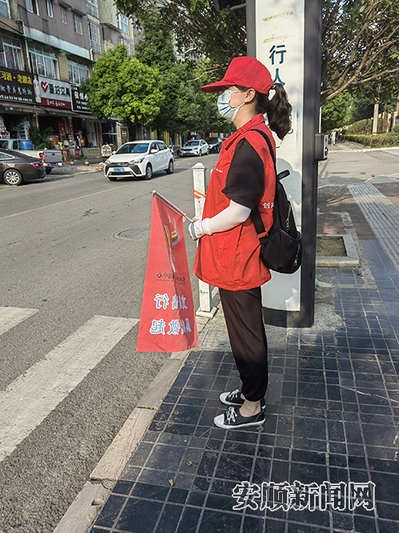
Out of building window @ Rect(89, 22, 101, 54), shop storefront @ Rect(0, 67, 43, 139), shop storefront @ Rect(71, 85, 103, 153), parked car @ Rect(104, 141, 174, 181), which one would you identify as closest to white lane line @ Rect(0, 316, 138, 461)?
parked car @ Rect(104, 141, 174, 181)

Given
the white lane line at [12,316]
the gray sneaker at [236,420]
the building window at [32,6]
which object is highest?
the building window at [32,6]

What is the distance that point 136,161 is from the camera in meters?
17.8

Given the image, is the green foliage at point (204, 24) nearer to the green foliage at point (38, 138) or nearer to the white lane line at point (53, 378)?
the white lane line at point (53, 378)

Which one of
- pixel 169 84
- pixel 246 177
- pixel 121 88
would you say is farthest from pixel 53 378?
pixel 169 84

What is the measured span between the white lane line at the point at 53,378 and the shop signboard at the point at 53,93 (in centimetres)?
2815

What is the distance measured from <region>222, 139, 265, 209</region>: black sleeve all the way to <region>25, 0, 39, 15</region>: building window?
1290 inches

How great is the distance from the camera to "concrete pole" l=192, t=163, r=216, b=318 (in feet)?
14.1

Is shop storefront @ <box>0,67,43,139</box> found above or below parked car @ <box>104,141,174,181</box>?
above

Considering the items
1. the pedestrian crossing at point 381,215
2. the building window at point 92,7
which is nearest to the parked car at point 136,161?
the pedestrian crossing at point 381,215

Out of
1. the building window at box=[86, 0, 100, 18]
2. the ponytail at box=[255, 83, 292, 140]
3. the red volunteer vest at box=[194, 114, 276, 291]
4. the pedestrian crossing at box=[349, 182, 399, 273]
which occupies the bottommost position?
the pedestrian crossing at box=[349, 182, 399, 273]

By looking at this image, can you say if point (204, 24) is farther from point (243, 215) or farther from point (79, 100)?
point (79, 100)

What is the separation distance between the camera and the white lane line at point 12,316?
457 centimetres

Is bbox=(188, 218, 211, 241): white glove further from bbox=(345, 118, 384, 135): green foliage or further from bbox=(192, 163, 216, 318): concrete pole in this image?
bbox=(345, 118, 384, 135): green foliage

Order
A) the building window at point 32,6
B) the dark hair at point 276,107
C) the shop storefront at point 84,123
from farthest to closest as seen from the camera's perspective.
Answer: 1. the shop storefront at point 84,123
2. the building window at point 32,6
3. the dark hair at point 276,107
